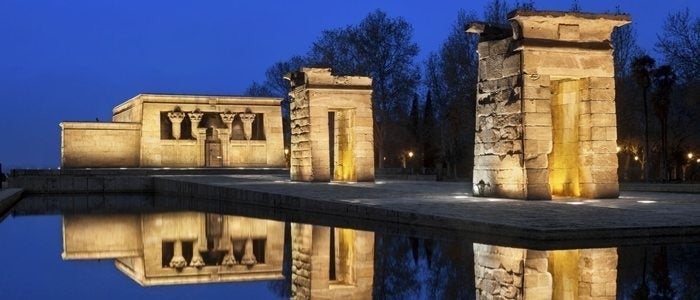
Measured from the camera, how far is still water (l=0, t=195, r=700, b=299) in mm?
7070

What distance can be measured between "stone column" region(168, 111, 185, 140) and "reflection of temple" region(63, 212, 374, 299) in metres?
25.6

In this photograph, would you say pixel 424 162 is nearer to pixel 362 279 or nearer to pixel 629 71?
pixel 629 71

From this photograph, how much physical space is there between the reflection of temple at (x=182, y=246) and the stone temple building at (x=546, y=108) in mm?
5252

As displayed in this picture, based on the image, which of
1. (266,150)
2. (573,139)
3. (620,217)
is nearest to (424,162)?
(266,150)

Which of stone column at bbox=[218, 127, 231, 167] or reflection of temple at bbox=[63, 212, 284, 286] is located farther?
stone column at bbox=[218, 127, 231, 167]

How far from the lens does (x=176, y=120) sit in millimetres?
41438

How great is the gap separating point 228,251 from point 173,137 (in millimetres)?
31833

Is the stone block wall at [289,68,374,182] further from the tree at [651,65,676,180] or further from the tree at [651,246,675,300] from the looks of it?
the tree at [651,246,675,300]

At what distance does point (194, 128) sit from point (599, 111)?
27874mm

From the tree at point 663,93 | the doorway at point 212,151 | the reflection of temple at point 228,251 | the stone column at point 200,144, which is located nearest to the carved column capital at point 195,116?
the stone column at point 200,144

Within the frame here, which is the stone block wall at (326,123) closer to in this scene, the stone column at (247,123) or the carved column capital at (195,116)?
the carved column capital at (195,116)

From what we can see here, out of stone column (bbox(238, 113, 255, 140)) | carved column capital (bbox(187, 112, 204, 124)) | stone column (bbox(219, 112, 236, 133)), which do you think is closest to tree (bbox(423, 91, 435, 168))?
stone column (bbox(238, 113, 255, 140))

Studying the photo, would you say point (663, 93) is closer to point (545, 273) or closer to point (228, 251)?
point (228, 251)

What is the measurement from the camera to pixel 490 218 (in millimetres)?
11703
